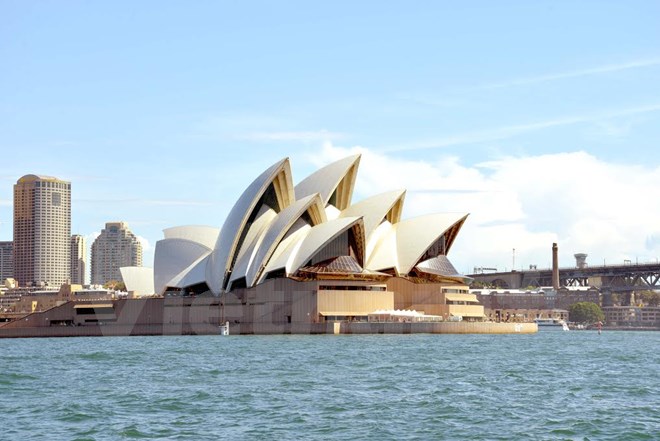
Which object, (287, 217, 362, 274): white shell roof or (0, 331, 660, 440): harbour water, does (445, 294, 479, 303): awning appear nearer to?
(287, 217, 362, 274): white shell roof

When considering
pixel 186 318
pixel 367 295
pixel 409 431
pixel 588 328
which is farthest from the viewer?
pixel 588 328

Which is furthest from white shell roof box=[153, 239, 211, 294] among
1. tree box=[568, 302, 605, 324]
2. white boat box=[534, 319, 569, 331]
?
tree box=[568, 302, 605, 324]

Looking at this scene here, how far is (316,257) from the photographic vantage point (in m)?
90.1

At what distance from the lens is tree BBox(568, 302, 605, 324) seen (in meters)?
183

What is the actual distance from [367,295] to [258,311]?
9.91 meters

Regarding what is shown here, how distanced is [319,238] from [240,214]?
7343mm

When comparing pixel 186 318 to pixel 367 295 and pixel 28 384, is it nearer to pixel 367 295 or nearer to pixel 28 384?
pixel 367 295

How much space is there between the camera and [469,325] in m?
90.5

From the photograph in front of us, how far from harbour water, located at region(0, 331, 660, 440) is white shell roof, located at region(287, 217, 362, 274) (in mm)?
35978

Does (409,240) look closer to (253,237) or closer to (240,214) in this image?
(253,237)

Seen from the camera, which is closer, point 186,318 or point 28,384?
point 28,384

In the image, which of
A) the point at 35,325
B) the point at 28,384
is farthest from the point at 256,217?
the point at 28,384

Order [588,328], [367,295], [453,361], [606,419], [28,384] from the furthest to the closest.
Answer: [588,328], [367,295], [453,361], [28,384], [606,419]

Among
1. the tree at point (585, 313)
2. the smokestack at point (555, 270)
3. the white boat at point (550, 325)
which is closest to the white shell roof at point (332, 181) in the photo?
the white boat at point (550, 325)
